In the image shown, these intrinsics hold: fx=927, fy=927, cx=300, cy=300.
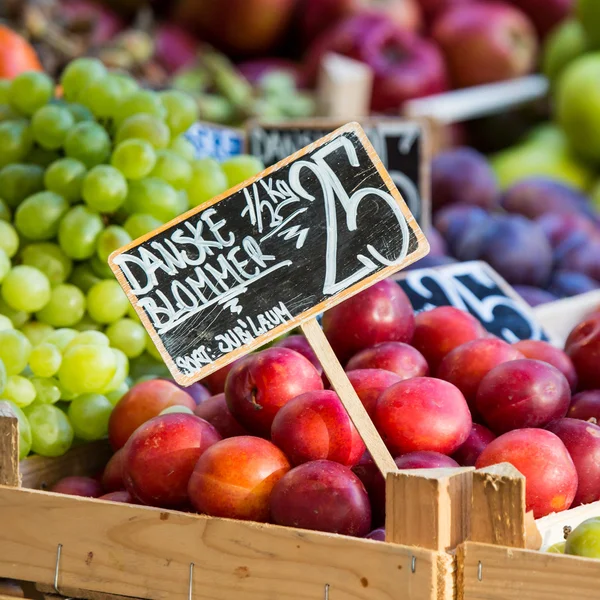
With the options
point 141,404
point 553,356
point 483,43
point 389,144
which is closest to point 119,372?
point 141,404

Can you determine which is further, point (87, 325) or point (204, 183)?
point (204, 183)

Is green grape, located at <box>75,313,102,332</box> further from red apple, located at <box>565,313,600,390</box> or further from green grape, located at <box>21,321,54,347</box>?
red apple, located at <box>565,313,600,390</box>

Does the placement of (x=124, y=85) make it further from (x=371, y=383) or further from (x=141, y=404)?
(x=371, y=383)

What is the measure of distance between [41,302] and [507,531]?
0.95m

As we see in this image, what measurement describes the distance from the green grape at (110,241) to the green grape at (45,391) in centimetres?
28

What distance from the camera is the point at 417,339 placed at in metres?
1.47

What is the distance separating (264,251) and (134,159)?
2.02 ft

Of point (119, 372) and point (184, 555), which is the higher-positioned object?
point (119, 372)

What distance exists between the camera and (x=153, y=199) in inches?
65.7

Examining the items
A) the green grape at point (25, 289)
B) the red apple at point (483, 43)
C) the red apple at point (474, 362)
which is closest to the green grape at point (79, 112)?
the green grape at point (25, 289)

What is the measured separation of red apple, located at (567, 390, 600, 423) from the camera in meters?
1.31

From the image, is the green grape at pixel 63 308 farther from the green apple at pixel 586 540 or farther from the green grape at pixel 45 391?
the green apple at pixel 586 540

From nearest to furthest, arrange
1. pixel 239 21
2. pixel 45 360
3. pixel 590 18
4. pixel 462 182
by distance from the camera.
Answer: pixel 45 360 < pixel 462 182 < pixel 590 18 < pixel 239 21

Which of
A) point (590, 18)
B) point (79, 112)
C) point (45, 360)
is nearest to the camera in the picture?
point (45, 360)
